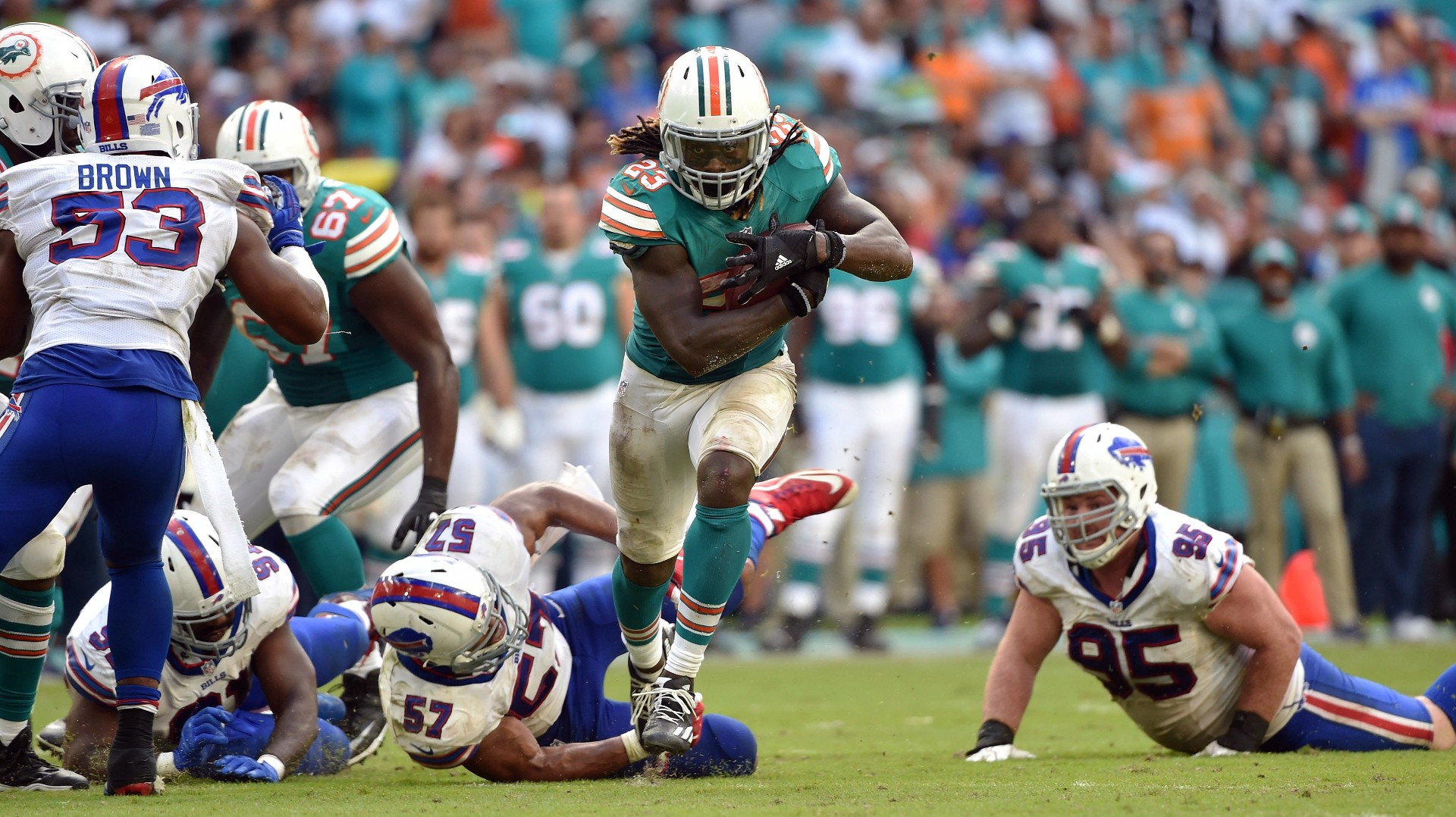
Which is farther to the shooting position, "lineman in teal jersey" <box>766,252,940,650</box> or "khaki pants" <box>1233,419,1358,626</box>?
"khaki pants" <box>1233,419,1358,626</box>

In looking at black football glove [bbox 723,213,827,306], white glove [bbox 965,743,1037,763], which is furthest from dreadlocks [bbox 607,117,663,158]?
white glove [bbox 965,743,1037,763]

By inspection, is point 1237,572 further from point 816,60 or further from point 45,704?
point 816,60

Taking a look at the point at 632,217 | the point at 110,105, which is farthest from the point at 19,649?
the point at 632,217

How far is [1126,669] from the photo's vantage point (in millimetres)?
5422

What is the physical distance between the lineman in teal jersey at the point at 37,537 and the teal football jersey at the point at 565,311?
13.7ft

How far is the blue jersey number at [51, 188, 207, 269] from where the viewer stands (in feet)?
14.4

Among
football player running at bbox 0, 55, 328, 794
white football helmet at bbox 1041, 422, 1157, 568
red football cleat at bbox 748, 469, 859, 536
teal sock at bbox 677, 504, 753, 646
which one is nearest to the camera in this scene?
football player running at bbox 0, 55, 328, 794

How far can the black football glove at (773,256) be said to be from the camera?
4.67 meters

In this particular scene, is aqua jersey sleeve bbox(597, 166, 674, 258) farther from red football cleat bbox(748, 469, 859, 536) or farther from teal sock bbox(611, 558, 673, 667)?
red football cleat bbox(748, 469, 859, 536)

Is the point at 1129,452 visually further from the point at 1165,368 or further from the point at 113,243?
the point at 1165,368

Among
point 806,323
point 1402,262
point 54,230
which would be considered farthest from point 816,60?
point 54,230

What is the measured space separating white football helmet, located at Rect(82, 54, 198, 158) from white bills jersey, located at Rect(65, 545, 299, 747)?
1255 millimetres

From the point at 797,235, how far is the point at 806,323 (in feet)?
16.9

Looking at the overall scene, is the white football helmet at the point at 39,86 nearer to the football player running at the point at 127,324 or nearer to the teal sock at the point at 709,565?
the football player running at the point at 127,324
